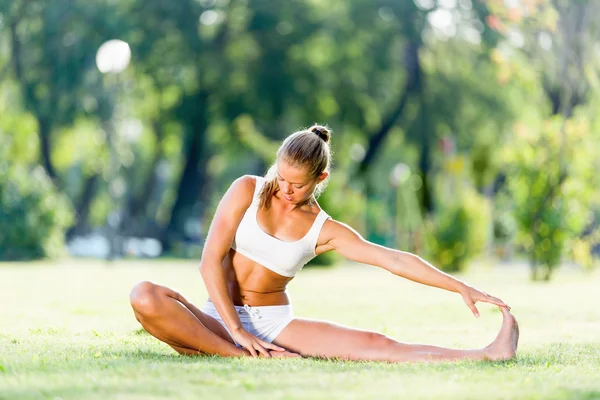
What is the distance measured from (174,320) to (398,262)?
140 centimetres

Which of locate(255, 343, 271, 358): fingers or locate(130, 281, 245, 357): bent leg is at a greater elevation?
locate(130, 281, 245, 357): bent leg

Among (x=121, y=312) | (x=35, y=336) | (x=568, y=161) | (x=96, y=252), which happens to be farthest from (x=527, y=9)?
(x=96, y=252)

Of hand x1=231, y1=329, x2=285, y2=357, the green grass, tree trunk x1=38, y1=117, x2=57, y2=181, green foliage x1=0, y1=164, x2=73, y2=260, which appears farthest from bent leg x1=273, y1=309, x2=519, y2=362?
tree trunk x1=38, y1=117, x2=57, y2=181

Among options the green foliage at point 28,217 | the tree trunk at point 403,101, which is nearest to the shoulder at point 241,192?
the green foliage at point 28,217

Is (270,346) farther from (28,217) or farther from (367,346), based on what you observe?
(28,217)

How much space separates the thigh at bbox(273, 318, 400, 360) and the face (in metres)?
0.83

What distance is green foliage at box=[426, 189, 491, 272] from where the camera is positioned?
23.7m

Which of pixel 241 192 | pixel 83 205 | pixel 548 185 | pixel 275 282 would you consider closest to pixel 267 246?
pixel 275 282

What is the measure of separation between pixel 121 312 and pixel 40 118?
25.5 meters

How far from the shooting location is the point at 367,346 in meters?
6.66

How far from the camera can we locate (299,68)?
117 feet

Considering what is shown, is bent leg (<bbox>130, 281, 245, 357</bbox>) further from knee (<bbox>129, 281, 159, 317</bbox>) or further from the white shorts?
the white shorts

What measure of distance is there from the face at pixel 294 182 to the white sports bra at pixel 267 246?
0.74 ft

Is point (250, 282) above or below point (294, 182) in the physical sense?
below
